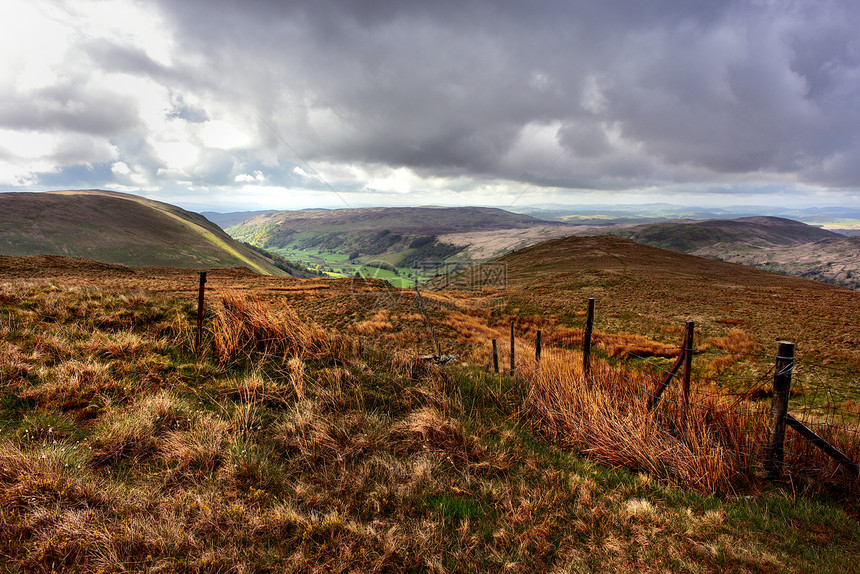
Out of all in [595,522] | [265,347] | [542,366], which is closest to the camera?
[595,522]

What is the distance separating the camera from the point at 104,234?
4808 inches

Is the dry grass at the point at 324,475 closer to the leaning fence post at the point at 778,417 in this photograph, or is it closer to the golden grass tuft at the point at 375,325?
the leaning fence post at the point at 778,417

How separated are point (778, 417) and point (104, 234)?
17250 cm

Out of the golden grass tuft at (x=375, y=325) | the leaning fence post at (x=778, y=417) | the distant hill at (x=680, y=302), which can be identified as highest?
the leaning fence post at (x=778, y=417)

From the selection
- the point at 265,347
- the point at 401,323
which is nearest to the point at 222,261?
the point at 401,323

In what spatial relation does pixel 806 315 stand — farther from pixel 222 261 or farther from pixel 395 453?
pixel 222 261

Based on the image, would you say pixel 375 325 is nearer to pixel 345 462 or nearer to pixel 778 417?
pixel 345 462

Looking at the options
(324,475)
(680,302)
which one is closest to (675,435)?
(324,475)

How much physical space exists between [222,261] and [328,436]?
145 meters

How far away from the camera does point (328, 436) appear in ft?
14.7

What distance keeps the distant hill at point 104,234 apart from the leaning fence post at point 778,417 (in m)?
137

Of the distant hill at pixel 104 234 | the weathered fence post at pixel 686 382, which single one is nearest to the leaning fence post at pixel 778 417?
the weathered fence post at pixel 686 382

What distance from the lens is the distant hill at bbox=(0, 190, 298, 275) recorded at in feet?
360

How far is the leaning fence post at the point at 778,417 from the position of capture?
4230 mm
